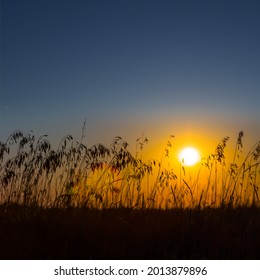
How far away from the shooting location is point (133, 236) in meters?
4.89

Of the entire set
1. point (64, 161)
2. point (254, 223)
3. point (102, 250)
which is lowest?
point (102, 250)

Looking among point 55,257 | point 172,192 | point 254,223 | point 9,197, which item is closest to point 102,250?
point 55,257

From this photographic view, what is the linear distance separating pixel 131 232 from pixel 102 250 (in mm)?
466

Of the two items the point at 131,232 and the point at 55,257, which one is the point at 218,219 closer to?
the point at 131,232

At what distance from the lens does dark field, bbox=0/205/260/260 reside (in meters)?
4.59

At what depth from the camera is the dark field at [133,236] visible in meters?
4.59

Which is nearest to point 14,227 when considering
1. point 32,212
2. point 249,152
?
point 32,212

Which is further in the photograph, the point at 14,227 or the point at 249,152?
the point at 249,152

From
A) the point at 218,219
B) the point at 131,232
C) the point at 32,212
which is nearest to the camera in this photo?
the point at 131,232

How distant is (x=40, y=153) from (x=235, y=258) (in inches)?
148

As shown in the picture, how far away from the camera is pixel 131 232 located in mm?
4984

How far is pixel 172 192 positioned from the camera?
7.09 metres

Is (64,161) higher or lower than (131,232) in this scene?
higher
